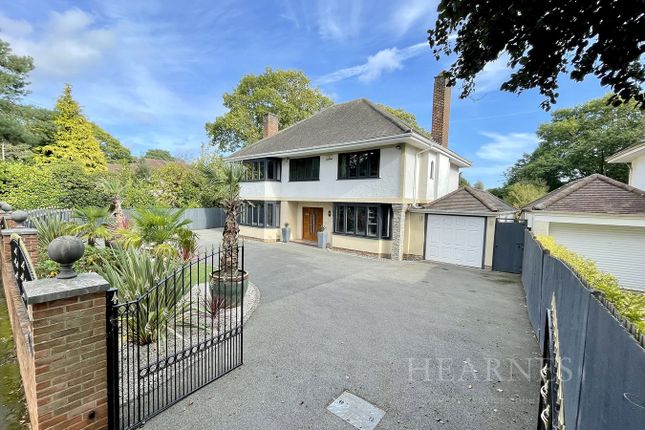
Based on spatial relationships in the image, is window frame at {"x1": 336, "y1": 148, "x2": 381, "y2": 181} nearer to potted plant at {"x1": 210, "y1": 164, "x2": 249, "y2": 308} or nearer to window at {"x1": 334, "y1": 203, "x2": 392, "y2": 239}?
window at {"x1": 334, "y1": 203, "x2": 392, "y2": 239}

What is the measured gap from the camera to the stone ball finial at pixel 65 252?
8.30 ft

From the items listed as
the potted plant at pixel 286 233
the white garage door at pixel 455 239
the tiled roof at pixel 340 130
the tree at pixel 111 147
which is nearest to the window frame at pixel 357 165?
the tiled roof at pixel 340 130

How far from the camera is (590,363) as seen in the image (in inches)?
80.0

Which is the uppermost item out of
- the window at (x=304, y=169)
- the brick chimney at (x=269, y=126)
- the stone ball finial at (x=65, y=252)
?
the brick chimney at (x=269, y=126)

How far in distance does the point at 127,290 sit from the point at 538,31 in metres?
6.99

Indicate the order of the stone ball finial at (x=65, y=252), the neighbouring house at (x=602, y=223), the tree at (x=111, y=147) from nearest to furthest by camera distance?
the stone ball finial at (x=65, y=252)
the neighbouring house at (x=602, y=223)
the tree at (x=111, y=147)

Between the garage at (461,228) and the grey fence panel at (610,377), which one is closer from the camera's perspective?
the grey fence panel at (610,377)

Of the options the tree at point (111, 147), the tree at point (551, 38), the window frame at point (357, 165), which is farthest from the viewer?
the tree at point (111, 147)

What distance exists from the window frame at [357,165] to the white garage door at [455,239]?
3.44 m

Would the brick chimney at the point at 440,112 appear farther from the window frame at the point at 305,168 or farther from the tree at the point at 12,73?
the tree at the point at 12,73

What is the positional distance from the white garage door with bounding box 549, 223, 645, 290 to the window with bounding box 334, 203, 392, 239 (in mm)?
6713

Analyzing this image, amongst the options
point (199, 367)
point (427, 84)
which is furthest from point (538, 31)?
point (427, 84)

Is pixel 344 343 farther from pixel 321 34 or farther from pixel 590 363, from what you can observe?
pixel 321 34

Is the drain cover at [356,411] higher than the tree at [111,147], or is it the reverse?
the tree at [111,147]
